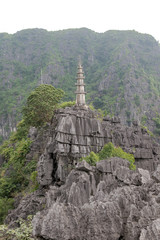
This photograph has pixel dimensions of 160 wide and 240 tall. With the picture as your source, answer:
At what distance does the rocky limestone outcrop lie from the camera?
23.0 metres

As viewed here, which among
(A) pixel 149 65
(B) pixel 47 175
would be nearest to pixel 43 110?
(B) pixel 47 175

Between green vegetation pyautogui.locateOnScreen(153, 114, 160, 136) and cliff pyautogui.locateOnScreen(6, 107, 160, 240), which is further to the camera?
green vegetation pyautogui.locateOnScreen(153, 114, 160, 136)

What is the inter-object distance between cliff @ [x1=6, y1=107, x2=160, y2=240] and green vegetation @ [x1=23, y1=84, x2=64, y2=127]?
7555 millimetres

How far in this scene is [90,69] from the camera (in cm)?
11950

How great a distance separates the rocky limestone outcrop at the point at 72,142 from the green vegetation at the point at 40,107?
5666mm

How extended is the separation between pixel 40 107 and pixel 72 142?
1032 cm

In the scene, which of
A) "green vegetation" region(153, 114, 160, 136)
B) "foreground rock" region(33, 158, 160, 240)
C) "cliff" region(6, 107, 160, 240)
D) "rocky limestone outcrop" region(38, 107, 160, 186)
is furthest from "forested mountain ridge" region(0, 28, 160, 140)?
"foreground rock" region(33, 158, 160, 240)

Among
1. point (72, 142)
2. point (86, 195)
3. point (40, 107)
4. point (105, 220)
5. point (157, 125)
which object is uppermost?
Result: point (157, 125)

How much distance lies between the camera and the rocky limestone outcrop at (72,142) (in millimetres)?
22953

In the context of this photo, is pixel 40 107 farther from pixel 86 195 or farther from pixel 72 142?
pixel 86 195

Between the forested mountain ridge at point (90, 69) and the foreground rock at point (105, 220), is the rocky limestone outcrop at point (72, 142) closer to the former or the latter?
the foreground rock at point (105, 220)

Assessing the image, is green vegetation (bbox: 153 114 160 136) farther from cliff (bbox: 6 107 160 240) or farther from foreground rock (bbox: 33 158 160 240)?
foreground rock (bbox: 33 158 160 240)

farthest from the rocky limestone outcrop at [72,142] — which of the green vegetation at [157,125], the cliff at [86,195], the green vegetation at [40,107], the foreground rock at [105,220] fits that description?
the green vegetation at [157,125]

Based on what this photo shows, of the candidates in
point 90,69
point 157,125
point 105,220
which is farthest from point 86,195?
point 90,69
